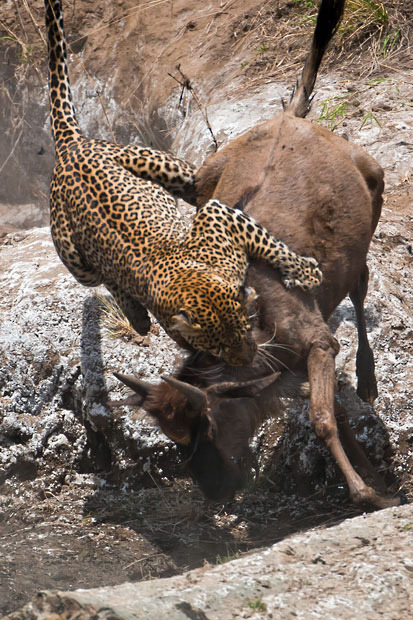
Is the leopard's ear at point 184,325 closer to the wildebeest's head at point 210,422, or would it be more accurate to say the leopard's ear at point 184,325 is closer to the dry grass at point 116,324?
the wildebeest's head at point 210,422

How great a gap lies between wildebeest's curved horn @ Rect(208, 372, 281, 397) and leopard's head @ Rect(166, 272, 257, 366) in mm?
144

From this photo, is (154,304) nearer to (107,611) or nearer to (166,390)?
(166,390)

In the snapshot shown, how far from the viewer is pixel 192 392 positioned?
4.62 metres

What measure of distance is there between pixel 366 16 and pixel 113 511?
6448mm

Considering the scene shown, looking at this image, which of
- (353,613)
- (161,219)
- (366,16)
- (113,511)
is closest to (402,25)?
(366,16)

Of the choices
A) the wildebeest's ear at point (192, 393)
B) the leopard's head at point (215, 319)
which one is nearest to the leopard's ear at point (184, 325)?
the leopard's head at point (215, 319)

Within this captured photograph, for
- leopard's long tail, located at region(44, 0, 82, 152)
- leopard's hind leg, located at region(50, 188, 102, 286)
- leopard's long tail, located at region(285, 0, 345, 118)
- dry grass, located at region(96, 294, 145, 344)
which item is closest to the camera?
leopard's hind leg, located at region(50, 188, 102, 286)

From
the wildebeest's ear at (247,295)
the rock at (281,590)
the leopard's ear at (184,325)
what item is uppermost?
the wildebeest's ear at (247,295)

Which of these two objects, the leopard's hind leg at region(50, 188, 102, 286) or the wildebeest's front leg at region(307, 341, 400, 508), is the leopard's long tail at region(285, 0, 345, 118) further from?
the wildebeest's front leg at region(307, 341, 400, 508)

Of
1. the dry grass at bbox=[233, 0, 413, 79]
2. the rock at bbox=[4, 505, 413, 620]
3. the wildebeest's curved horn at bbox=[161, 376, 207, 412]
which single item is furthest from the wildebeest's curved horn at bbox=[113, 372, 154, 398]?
the dry grass at bbox=[233, 0, 413, 79]

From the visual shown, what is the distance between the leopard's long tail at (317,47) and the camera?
6.16 m

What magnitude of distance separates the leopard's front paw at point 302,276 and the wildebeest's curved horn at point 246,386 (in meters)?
0.63

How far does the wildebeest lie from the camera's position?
4.81 m

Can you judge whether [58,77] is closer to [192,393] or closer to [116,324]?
[116,324]
